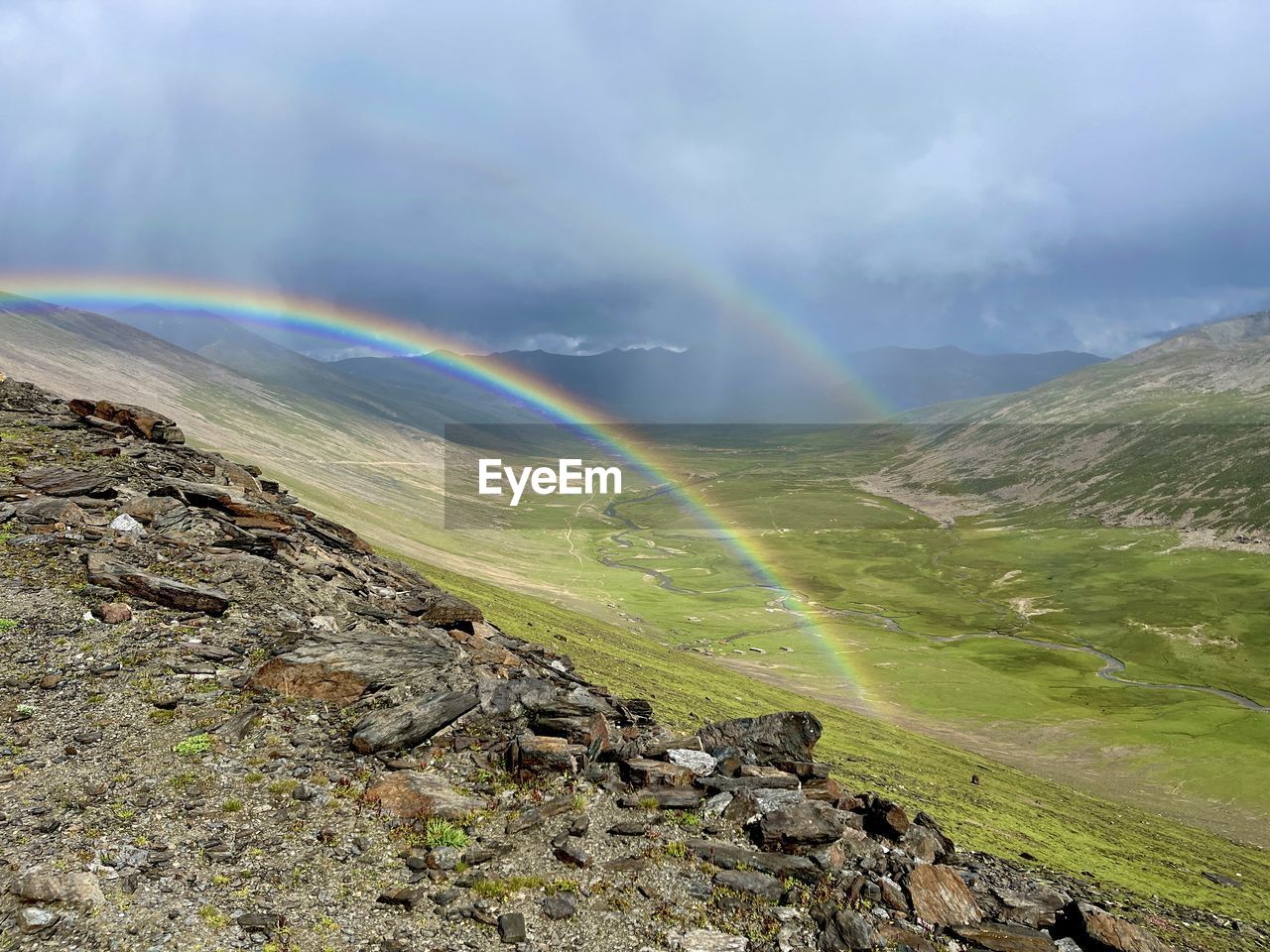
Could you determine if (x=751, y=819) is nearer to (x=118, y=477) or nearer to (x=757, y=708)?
(x=118, y=477)

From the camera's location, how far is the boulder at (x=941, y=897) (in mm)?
15570

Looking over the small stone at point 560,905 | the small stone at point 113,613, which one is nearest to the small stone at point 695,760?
the small stone at point 560,905

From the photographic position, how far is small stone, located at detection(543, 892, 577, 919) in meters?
14.1

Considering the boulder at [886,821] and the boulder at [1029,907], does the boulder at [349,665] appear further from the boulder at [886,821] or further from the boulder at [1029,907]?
the boulder at [1029,907]

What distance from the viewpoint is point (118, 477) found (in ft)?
102

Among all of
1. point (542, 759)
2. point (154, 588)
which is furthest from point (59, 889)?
point (154, 588)

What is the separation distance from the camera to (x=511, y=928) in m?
13.5

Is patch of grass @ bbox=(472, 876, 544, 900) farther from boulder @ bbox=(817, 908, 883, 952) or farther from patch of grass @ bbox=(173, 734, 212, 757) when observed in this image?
patch of grass @ bbox=(173, 734, 212, 757)

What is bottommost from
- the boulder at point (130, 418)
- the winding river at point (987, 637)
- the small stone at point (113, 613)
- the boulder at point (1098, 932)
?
the winding river at point (987, 637)

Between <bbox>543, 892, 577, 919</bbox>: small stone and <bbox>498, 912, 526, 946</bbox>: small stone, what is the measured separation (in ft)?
2.09

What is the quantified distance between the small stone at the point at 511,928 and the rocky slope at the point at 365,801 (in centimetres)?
4

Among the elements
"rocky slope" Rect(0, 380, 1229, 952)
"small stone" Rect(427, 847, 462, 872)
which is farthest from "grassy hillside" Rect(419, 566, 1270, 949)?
"small stone" Rect(427, 847, 462, 872)

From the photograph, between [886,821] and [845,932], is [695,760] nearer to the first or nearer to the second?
[886,821]

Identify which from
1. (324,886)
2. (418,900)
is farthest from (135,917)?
(418,900)
